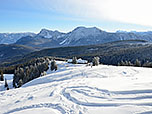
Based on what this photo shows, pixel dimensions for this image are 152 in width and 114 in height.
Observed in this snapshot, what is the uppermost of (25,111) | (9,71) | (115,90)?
(115,90)

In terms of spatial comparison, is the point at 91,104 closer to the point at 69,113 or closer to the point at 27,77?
the point at 69,113

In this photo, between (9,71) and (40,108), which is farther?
(9,71)

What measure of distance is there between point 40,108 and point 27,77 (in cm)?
4305

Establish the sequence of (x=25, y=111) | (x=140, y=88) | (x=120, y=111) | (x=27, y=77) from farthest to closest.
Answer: (x=27, y=77)
(x=140, y=88)
(x=25, y=111)
(x=120, y=111)

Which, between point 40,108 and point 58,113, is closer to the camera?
point 58,113

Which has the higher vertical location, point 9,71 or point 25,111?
point 25,111

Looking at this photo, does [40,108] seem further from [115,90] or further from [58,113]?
[115,90]

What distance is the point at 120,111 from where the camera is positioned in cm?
871

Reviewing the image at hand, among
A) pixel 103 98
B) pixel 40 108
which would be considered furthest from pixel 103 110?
pixel 40 108

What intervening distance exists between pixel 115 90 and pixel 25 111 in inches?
299

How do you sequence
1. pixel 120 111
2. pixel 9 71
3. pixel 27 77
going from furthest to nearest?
pixel 9 71 < pixel 27 77 < pixel 120 111

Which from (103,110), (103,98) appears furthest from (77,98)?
(103,110)

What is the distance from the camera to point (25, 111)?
9.85 meters

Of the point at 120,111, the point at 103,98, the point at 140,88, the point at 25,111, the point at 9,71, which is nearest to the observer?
the point at 120,111
